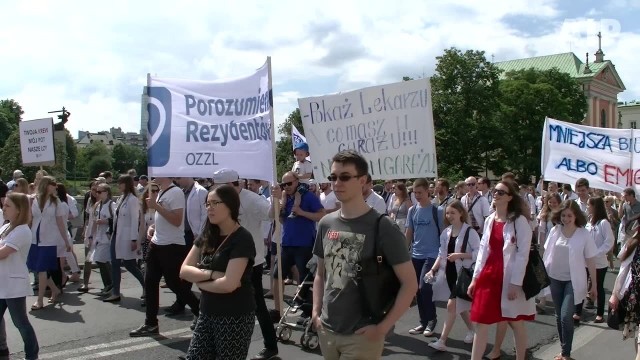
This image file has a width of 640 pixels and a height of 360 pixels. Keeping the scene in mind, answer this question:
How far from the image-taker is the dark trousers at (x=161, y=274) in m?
7.01

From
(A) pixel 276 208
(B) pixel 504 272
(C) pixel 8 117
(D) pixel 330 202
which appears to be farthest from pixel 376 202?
(C) pixel 8 117

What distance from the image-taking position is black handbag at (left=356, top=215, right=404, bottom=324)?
3453 mm

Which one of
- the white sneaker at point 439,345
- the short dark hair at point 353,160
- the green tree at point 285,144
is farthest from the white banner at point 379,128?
the green tree at point 285,144

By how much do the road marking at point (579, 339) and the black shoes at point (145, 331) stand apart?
405 centimetres

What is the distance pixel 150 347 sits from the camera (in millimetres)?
6781

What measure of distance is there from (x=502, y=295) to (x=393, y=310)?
2425 millimetres

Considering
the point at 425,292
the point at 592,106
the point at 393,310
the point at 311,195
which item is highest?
the point at 592,106

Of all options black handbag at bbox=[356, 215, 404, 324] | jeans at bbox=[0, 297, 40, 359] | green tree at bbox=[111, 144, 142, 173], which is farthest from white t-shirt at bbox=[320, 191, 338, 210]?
green tree at bbox=[111, 144, 142, 173]

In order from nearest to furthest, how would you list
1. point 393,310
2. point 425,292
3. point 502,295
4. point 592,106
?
1. point 393,310
2. point 502,295
3. point 425,292
4. point 592,106

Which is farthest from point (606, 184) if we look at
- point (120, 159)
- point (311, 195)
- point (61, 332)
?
point (120, 159)

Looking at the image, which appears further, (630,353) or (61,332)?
(61,332)

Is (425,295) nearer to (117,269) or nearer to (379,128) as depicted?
(379,128)

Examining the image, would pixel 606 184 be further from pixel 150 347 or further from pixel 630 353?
pixel 150 347

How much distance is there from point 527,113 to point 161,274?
55.8 metres
